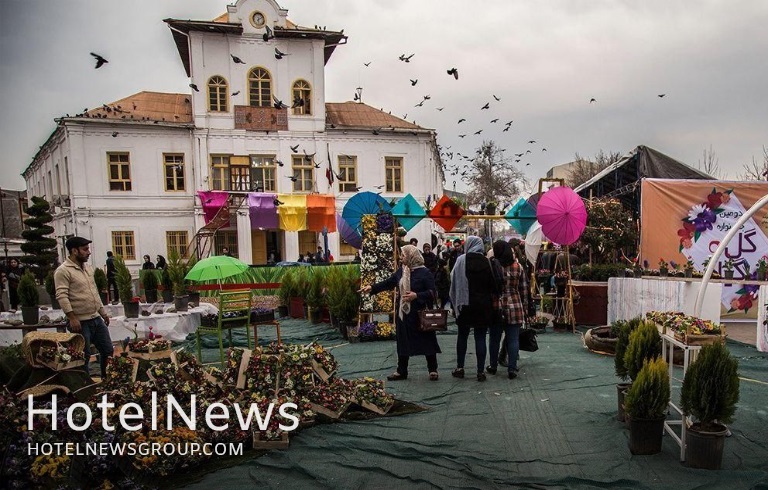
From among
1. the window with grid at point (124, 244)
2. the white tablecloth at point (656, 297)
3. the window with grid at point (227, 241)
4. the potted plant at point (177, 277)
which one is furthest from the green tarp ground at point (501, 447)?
the window with grid at point (124, 244)

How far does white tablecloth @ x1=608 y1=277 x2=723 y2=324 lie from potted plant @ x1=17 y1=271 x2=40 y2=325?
31.5ft

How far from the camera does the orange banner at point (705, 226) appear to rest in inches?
406

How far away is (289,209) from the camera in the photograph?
22.3 m

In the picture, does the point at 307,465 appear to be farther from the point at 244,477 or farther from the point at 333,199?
the point at 333,199

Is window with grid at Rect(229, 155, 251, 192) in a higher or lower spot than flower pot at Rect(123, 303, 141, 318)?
higher

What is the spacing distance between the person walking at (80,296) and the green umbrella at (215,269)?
205cm

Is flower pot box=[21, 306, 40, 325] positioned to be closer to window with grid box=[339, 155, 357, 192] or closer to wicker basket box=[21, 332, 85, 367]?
wicker basket box=[21, 332, 85, 367]

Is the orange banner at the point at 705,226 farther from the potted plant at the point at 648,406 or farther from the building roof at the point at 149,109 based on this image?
the building roof at the point at 149,109

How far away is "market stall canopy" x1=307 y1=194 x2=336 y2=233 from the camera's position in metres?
22.8

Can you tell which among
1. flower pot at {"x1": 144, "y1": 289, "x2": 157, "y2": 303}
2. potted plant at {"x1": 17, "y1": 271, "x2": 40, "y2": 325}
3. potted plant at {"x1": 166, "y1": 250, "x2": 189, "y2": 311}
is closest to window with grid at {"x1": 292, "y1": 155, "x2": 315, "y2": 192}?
flower pot at {"x1": 144, "y1": 289, "x2": 157, "y2": 303}

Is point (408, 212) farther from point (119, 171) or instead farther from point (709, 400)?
point (119, 171)

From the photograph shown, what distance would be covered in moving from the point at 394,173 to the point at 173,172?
10.4m

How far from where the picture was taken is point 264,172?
23750 mm

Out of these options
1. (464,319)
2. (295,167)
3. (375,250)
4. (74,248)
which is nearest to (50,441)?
(74,248)
